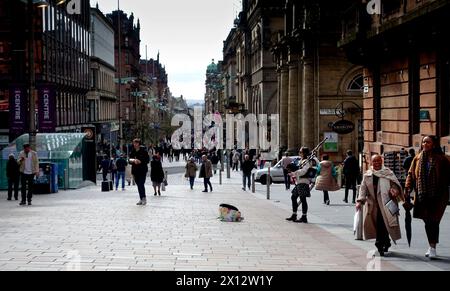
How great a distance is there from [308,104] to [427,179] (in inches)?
1349

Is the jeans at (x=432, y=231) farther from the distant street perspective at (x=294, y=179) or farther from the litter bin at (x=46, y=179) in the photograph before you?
the litter bin at (x=46, y=179)

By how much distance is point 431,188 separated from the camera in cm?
1082

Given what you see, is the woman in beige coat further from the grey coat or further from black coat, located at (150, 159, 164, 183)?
A: black coat, located at (150, 159, 164, 183)

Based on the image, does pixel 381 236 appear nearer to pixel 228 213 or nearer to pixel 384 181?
pixel 384 181

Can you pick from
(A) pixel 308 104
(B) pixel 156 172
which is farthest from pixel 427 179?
(A) pixel 308 104

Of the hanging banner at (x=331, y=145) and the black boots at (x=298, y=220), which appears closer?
the black boots at (x=298, y=220)

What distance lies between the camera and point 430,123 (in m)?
21.1

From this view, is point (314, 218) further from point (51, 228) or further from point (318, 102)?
point (318, 102)

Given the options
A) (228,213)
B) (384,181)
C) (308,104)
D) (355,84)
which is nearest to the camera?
(384,181)

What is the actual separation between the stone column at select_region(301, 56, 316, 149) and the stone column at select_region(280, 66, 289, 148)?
8.56 metres

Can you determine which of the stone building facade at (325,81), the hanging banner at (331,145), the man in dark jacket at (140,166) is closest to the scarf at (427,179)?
the man in dark jacket at (140,166)

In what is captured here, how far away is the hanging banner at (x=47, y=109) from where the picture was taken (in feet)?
117
